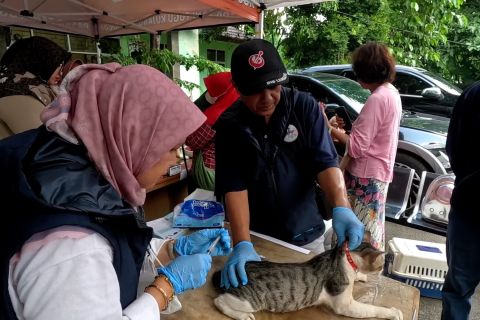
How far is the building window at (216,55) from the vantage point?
12.7 metres

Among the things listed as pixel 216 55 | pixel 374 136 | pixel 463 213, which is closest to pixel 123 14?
pixel 374 136

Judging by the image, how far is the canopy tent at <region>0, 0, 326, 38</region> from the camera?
4375 millimetres

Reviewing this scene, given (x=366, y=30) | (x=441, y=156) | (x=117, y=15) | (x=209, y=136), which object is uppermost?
(x=366, y=30)

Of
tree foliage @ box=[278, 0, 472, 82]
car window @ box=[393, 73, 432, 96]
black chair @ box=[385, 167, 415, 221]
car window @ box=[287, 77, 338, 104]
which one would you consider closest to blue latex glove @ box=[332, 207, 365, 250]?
black chair @ box=[385, 167, 415, 221]

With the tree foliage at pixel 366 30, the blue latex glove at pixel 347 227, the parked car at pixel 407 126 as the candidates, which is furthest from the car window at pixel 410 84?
the blue latex glove at pixel 347 227

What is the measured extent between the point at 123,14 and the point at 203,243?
4.83 metres

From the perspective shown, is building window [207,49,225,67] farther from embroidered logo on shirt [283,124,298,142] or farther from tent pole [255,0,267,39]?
embroidered logo on shirt [283,124,298,142]

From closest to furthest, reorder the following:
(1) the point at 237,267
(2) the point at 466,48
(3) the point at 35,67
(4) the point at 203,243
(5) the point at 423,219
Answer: (1) the point at 237,267 → (4) the point at 203,243 → (3) the point at 35,67 → (5) the point at 423,219 → (2) the point at 466,48

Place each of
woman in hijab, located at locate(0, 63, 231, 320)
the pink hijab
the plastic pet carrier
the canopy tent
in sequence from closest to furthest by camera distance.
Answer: woman in hijab, located at locate(0, 63, 231, 320)
the pink hijab
the plastic pet carrier
the canopy tent

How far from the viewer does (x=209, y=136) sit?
2635 mm

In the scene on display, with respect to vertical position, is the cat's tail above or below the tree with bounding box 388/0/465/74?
below

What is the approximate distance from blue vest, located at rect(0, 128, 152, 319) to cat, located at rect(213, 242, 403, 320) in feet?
1.52

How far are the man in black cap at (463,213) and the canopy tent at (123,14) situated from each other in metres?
2.70

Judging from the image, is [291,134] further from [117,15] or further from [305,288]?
[117,15]
